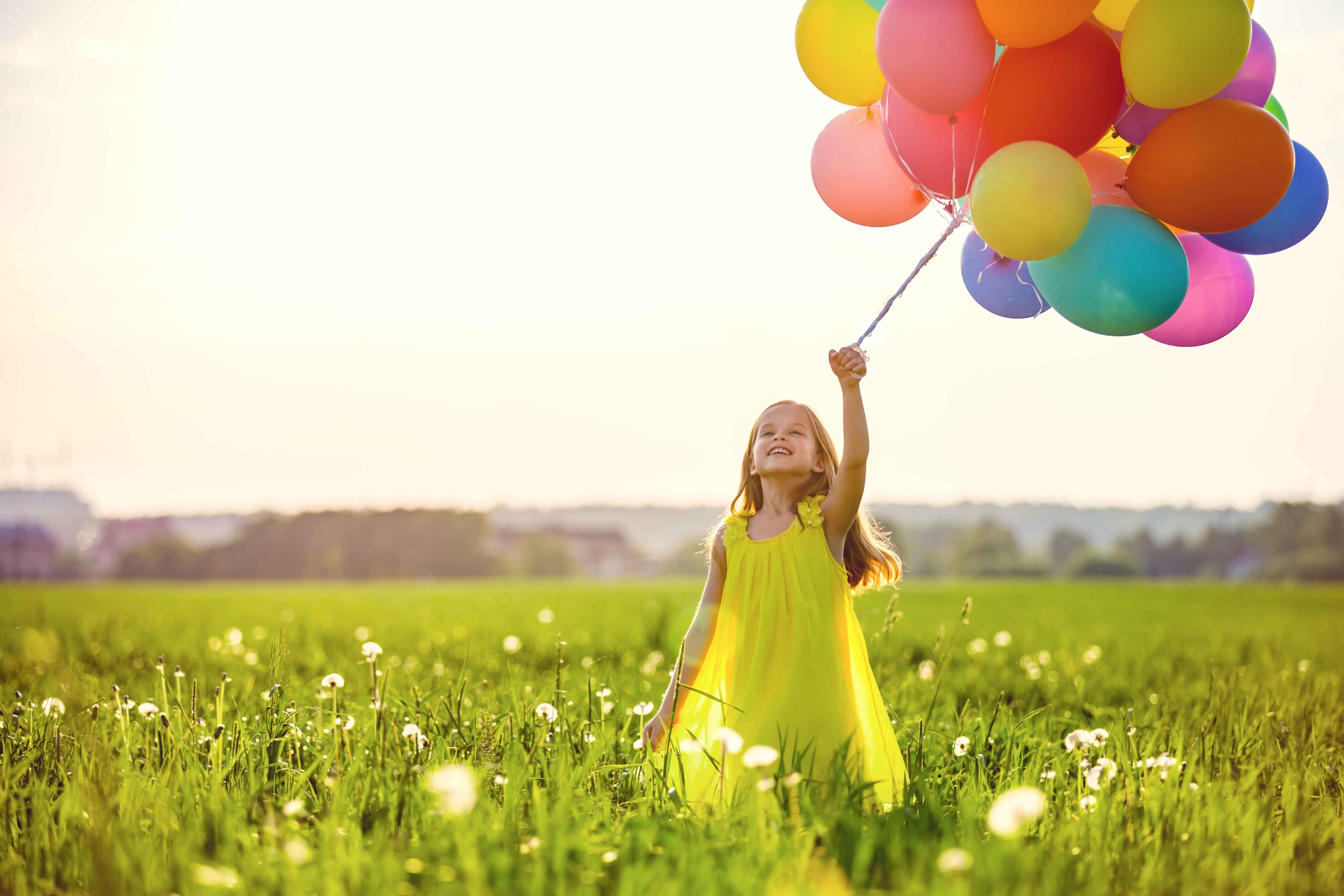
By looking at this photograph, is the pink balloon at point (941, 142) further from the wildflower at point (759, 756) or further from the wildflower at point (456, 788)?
the wildflower at point (456, 788)

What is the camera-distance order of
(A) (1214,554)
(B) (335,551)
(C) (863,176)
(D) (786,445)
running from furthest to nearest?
(A) (1214,554) → (B) (335,551) → (C) (863,176) → (D) (786,445)

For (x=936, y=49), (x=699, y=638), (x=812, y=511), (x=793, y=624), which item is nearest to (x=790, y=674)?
(x=793, y=624)

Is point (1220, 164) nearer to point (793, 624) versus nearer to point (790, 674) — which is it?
point (793, 624)

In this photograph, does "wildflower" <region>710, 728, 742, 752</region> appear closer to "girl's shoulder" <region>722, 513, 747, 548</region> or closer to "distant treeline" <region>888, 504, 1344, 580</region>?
"girl's shoulder" <region>722, 513, 747, 548</region>

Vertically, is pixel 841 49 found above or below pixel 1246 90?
above

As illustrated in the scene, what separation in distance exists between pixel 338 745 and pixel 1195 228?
319 centimetres

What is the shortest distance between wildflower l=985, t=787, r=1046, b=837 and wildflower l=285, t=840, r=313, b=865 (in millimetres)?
1291

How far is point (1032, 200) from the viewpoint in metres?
2.70

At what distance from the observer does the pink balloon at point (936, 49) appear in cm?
274

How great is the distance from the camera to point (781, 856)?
80.0 inches

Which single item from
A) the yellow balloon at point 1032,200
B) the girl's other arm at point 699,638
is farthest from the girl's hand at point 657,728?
the yellow balloon at point 1032,200

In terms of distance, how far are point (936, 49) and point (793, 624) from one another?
182 cm

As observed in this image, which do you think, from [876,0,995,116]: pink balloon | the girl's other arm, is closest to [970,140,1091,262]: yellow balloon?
[876,0,995,116]: pink balloon

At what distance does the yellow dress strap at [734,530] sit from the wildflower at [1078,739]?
1.24 meters
